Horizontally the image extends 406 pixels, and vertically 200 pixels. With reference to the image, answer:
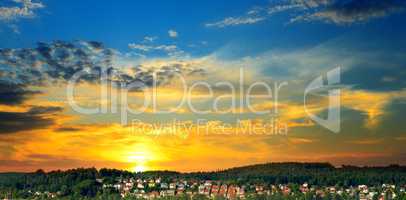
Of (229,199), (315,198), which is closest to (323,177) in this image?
(315,198)

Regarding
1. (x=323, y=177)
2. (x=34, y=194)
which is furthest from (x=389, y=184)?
(x=34, y=194)

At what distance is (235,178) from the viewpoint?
82750mm

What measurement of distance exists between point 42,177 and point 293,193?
113ft

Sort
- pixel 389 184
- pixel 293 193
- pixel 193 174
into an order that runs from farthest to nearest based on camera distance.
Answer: pixel 193 174
pixel 389 184
pixel 293 193

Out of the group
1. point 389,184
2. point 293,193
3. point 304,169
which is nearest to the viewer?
point 293,193

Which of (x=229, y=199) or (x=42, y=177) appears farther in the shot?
(x=42, y=177)

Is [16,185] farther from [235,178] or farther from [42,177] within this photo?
[235,178]

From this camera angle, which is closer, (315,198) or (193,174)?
(315,198)

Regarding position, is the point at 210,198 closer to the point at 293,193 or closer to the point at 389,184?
the point at 293,193

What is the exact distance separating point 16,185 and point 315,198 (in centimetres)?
3817

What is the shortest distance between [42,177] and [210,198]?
91.7 ft

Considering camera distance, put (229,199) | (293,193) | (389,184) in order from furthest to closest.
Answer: (389,184) < (293,193) < (229,199)

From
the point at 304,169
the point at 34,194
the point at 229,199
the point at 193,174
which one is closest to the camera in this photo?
the point at 229,199

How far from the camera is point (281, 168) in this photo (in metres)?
84.4
